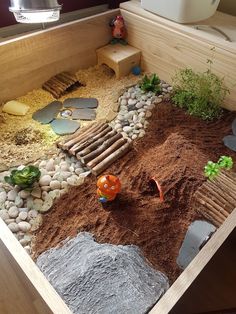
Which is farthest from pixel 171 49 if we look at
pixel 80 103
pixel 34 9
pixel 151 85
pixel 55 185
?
pixel 55 185

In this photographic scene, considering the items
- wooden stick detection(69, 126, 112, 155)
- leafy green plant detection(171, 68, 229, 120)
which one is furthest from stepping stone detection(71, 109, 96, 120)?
leafy green plant detection(171, 68, 229, 120)

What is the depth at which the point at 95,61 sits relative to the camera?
5.02 feet

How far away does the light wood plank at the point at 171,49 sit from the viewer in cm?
122

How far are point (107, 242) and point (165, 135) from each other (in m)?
0.48

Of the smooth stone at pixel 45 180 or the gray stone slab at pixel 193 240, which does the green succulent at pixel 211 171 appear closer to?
the gray stone slab at pixel 193 240

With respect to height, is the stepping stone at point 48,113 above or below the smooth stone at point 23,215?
above

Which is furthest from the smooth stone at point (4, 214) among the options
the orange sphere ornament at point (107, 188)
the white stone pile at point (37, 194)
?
the orange sphere ornament at point (107, 188)

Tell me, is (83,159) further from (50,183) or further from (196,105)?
(196,105)

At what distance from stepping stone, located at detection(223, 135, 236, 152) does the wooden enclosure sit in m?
0.17

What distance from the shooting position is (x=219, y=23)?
4.44ft

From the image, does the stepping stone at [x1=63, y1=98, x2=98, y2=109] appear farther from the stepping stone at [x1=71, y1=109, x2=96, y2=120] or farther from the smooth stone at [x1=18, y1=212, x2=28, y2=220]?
the smooth stone at [x1=18, y1=212, x2=28, y2=220]

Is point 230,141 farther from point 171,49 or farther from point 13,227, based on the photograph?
point 13,227

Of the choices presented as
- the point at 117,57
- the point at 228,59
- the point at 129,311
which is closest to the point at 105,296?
the point at 129,311

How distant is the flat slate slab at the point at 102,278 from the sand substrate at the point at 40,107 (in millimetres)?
399
